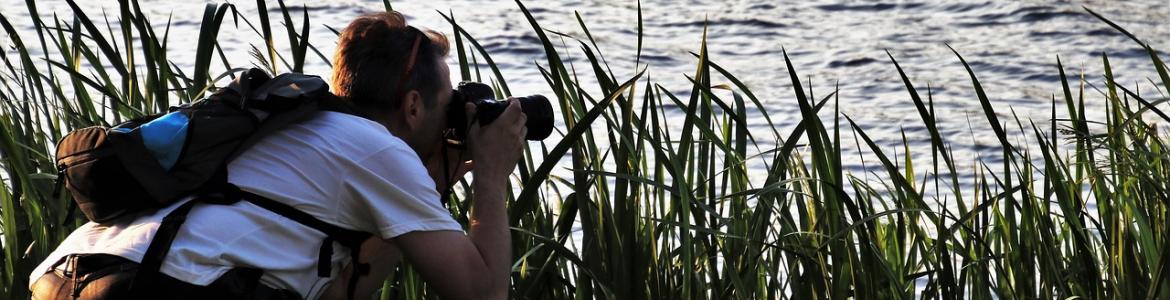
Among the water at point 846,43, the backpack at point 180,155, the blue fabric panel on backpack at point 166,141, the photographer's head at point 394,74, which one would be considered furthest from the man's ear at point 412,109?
the water at point 846,43

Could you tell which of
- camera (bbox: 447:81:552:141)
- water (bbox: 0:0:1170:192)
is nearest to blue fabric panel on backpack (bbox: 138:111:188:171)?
camera (bbox: 447:81:552:141)

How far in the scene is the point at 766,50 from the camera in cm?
756

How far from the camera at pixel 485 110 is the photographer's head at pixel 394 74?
0.03 metres

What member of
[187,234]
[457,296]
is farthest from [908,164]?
[187,234]

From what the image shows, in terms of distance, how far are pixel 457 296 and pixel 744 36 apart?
6.02 meters

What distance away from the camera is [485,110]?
2092mm

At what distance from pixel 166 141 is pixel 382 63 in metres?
0.28

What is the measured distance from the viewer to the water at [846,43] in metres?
6.47

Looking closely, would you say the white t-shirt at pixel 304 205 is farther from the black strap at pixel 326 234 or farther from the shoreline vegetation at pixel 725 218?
the shoreline vegetation at pixel 725 218

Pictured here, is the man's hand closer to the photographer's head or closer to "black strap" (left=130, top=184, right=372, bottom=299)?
the photographer's head

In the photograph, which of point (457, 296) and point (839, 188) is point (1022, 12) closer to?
point (839, 188)

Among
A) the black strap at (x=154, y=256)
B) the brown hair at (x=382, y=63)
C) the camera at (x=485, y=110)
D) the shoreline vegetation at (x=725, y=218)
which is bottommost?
the shoreline vegetation at (x=725, y=218)

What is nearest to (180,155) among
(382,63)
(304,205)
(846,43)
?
(304,205)

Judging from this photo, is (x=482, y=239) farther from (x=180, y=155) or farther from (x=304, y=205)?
(x=180, y=155)
